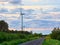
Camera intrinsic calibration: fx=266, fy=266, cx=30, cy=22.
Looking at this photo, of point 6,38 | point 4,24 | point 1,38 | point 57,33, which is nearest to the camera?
point 1,38

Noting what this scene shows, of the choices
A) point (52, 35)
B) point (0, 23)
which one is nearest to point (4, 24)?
point (0, 23)

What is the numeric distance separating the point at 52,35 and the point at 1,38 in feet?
128

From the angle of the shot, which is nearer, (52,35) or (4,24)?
(52,35)

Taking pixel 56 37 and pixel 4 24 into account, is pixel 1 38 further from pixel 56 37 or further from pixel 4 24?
pixel 4 24

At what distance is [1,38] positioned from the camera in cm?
6012

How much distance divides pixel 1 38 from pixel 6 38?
4.08m

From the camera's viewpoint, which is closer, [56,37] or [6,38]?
[6,38]

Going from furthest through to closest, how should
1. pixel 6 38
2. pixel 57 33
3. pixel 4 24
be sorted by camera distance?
1. pixel 4 24
2. pixel 57 33
3. pixel 6 38

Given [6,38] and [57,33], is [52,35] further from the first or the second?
[6,38]

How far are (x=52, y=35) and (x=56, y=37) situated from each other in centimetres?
299

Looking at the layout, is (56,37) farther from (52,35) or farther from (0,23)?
(0,23)

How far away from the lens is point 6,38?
64125 millimetres

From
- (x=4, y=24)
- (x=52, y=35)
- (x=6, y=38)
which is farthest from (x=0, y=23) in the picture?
(x=6, y=38)

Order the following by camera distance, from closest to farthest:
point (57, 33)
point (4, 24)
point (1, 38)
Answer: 1. point (1, 38)
2. point (57, 33)
3. point (4, 24)
